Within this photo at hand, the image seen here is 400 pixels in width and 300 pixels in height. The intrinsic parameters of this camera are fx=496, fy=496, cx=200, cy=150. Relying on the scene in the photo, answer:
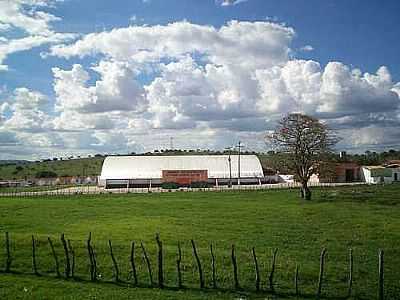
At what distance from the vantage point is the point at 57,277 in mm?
22844

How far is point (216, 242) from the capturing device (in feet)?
102

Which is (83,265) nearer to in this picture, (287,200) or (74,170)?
(287,200)

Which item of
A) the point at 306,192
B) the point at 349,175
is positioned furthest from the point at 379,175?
the point at 306,192

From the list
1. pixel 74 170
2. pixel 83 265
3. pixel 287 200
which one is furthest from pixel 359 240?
pixel 74 170

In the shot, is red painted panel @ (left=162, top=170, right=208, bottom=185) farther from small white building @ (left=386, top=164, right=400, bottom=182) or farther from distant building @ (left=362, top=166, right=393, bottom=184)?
small white building @ (left=386, top=164, right=400, bottom=182)

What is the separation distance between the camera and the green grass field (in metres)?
20.6

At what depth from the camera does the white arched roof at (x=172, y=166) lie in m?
114

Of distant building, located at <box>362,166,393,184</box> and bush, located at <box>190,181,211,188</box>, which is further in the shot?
bush, located at <box>190,181,211,188</box>

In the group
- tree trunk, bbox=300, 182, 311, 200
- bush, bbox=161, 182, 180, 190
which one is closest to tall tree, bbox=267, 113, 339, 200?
tree trunk, bbox=300, 182, 311, 200

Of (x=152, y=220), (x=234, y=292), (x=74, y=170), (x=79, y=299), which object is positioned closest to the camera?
(x=79, y=299)

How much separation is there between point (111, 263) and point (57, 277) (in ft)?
9.52

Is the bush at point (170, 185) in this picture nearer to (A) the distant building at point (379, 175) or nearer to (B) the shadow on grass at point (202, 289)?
(A) the distant building at point (379, 175)

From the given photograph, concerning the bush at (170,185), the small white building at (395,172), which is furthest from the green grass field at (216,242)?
the small white building at (395,172)

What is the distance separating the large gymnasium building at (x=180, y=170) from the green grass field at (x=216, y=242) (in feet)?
177
